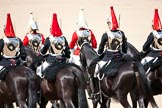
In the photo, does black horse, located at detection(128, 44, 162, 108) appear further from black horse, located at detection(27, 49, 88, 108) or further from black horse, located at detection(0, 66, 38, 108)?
black horse, located at detection(0, 66, 38, 108)

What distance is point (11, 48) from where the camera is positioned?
10.1 m

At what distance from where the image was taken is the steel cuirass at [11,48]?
10047mm

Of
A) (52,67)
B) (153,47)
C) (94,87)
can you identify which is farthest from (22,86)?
(153,47)

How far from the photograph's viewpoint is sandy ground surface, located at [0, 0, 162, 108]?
21234mm

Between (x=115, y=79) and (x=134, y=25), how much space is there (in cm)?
1184

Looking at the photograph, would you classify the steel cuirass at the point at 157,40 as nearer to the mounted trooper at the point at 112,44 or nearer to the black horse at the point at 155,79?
the black horse at the point at 155,79

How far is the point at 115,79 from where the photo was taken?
9836 mm

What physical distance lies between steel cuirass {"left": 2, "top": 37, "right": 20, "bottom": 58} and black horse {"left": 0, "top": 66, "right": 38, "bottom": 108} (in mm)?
675

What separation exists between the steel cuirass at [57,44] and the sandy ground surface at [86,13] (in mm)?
10216

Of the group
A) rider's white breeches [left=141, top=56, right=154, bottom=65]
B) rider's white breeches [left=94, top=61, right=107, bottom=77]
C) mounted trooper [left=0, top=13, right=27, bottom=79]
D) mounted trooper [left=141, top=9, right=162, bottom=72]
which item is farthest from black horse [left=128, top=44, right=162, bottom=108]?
mounted trooper [left=0, top=13, right=27, bottom=79]

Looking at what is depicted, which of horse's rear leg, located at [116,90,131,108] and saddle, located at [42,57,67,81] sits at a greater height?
saddle, located at [42,57,67,81]

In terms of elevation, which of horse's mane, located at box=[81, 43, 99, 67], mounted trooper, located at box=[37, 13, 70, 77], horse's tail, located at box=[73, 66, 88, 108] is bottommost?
horse's tail, located at box=[73, 66, 88, 108]

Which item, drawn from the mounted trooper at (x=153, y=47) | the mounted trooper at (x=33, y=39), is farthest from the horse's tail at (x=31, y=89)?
the mounted trooper at (x=33, y=39)

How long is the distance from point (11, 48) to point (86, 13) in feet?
40.5
